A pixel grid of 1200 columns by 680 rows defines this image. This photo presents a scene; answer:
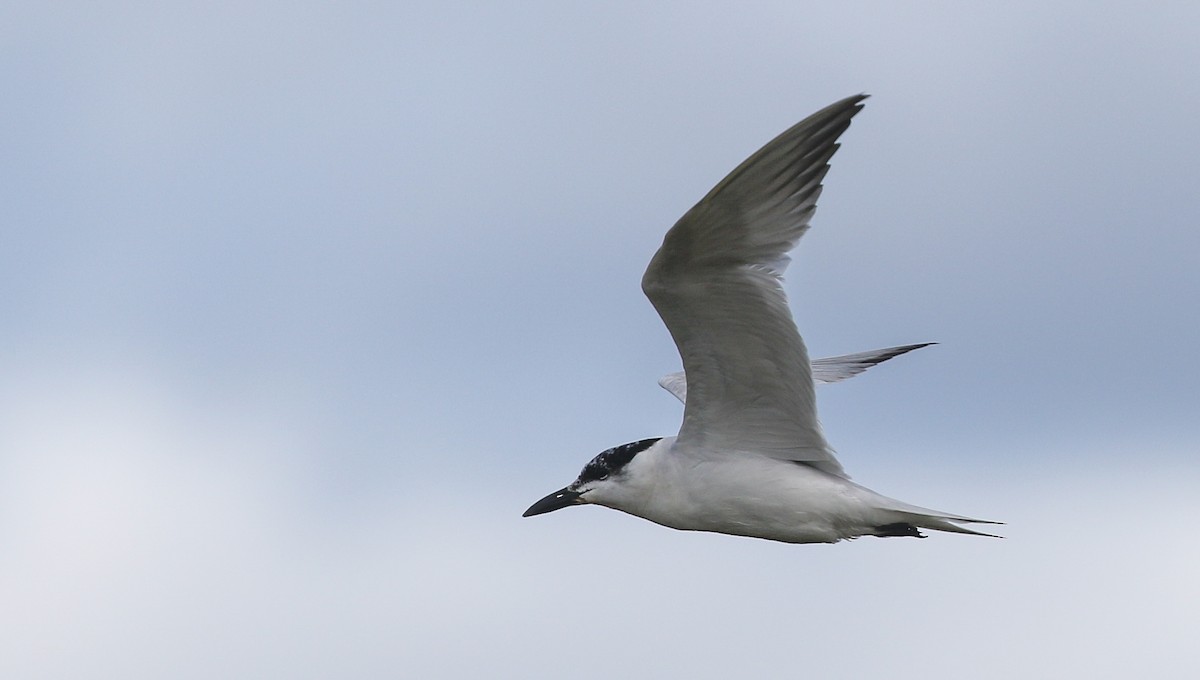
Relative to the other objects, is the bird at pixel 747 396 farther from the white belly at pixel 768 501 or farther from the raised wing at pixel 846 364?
the raised wing at pixel 846 364

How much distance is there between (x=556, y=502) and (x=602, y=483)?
0.56 meters

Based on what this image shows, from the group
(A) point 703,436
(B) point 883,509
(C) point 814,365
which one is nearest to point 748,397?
(A) point 703,436

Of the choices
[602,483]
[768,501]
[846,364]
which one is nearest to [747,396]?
[768,501]

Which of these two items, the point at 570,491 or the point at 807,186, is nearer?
the point at 807,186

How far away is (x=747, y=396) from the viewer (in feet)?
37.7

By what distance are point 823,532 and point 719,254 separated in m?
2.40

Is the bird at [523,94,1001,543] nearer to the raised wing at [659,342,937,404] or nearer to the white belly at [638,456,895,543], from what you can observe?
the white belly at [638,456,895,543]

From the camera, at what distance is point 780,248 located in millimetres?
10617

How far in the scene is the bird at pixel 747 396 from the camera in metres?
10.3

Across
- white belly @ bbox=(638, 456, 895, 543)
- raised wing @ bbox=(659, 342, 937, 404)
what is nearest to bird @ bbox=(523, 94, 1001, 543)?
white belly @ bbox=(638, 456, 895, 543)

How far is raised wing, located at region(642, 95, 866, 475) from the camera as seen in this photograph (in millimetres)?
10164

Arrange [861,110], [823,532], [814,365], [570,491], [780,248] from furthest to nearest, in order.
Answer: [814,365] → [570,491] → [823,532] → [780,248] → [861,110]

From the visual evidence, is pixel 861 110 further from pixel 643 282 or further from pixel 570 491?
pixel 570 491

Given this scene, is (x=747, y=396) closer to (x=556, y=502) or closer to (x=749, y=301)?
(x=749, y=301)
